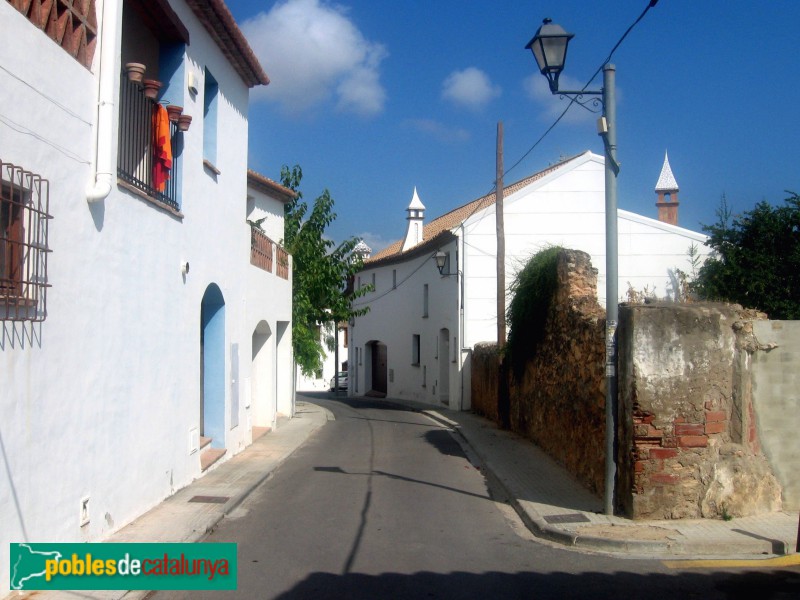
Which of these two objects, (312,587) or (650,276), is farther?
(650,276)

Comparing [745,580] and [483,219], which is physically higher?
[483,219]

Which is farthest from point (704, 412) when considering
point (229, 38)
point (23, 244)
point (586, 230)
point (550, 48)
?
point (586, 230)

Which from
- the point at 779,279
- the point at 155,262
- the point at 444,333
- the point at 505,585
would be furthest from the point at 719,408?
the point at 444,333

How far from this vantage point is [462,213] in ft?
115

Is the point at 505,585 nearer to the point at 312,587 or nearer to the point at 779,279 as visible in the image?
the point at 312,587

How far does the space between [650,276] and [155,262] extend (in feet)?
67.5

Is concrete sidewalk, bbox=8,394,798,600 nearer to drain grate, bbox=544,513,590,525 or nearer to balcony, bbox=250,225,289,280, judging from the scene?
drain grate, bbox=544,513,590,525

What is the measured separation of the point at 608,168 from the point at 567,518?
166 inches

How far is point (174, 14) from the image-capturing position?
10000mm

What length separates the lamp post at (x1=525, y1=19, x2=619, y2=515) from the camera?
8.86 metres

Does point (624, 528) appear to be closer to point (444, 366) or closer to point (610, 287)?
point (610, 287)

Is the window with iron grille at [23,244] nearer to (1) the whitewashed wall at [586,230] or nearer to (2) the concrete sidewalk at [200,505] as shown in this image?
(2) the concrete sidewalk at [200,505]

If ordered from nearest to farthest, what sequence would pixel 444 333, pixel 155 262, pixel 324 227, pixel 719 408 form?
pixel 719 408 → pixel 155 262 → pixel 324 227 → pixel 444 333

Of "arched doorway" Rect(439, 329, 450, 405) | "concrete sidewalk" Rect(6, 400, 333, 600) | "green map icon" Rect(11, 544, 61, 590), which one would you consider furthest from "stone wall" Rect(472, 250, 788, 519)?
"arched doorway" Rect(439, 329, 450, 405)
